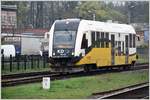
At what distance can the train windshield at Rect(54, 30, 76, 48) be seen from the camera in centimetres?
2750

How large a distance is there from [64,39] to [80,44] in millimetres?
922

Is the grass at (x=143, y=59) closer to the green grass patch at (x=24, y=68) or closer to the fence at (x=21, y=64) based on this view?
the fence at (x=21, y=64)

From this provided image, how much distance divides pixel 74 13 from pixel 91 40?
48.5m

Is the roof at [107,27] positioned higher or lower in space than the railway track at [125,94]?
higher

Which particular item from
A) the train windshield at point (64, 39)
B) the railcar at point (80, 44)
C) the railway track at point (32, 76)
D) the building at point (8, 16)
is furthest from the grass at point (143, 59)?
the train windshield at point (64, 39)

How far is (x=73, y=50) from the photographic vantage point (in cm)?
2736

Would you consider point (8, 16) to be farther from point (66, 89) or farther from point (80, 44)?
point (66, 89)

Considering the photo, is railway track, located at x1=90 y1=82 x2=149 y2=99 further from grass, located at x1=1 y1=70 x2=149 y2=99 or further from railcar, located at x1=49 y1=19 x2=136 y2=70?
railcar, located at x1=49 y1=19 x2=136 y2=70

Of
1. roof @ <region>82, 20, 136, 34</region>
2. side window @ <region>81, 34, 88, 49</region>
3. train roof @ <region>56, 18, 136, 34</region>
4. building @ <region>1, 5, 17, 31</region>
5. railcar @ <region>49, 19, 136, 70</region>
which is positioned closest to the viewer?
railcar @ <region>49, 19, 136, 70</region>

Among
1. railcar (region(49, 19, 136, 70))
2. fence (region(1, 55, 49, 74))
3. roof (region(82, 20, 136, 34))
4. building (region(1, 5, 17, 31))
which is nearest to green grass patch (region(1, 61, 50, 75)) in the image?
fence (region(1, 55, 49, 74))

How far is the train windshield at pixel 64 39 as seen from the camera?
27500mm

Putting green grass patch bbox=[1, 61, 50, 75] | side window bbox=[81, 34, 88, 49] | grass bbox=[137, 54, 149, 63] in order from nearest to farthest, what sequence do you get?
side window bbox=[81, 34, 88, 49], green grass patch bbox=[1, 61, 50, 75], grass bbox=[137, 54, 149, 63]

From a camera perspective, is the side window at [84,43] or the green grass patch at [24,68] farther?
the green grass patch at [24,68]

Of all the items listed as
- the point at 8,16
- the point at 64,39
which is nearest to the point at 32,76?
the point at 64,39
